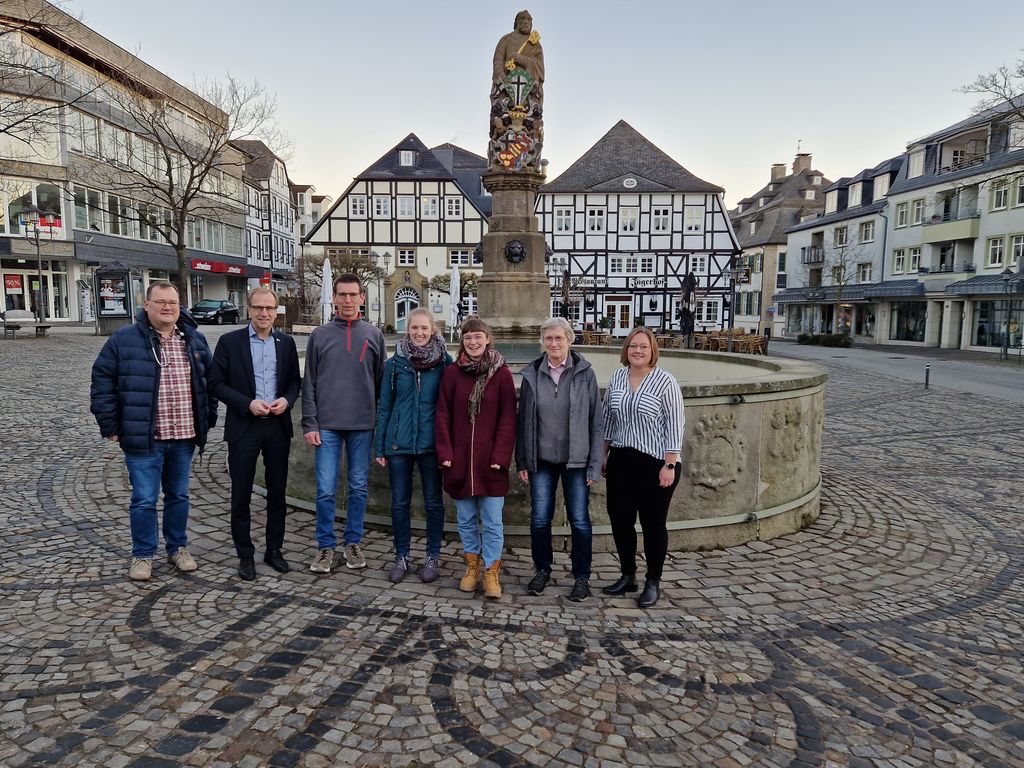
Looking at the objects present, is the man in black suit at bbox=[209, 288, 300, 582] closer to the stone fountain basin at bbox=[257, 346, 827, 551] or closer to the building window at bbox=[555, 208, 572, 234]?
the stone fountain basin at bbox=[257, 346, 827, 551]

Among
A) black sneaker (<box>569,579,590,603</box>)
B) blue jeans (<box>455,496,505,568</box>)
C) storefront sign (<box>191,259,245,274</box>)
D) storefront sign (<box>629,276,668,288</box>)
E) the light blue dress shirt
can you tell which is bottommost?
black sneaker (<box>569,579,590,603</box>)

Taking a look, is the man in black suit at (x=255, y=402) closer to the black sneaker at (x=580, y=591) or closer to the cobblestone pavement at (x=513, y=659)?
the cobblestone pavement at (x=513, y=659)

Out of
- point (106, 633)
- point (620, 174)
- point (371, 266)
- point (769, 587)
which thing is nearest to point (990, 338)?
point (620, 174)

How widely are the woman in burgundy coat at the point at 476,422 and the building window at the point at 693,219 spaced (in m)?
45.1

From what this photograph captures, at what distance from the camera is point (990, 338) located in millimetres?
37469

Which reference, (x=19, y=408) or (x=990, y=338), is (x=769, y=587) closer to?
(x=19, y=408)

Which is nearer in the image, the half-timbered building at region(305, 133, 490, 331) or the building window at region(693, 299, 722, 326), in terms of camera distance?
the building window at region(693, 299, 722, 326)

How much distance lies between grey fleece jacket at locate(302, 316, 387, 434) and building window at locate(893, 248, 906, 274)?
4678cm

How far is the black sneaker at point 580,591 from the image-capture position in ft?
15.7

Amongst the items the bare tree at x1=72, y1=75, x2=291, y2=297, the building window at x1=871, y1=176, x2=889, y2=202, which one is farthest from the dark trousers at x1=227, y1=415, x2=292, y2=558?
the building window at x1=871, y1=176, x2=889, y2=202

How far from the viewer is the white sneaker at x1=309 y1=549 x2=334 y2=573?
5145 mm

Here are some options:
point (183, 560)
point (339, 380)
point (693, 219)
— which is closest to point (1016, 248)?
point (693, 219)

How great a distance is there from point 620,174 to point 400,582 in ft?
149

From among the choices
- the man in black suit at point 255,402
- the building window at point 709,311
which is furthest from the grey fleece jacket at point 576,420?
the building window at point 709,311
